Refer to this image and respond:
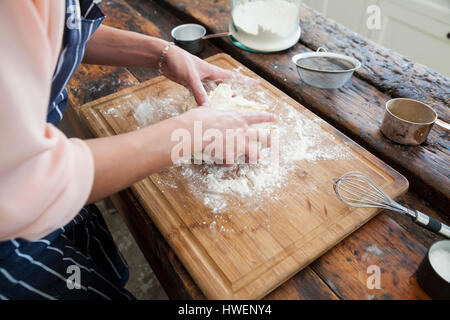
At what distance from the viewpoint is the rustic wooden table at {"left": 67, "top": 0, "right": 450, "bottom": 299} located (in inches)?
31.2

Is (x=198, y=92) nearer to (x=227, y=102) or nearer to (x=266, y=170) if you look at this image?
(x=227, y=102)

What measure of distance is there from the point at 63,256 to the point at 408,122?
117 centimetres

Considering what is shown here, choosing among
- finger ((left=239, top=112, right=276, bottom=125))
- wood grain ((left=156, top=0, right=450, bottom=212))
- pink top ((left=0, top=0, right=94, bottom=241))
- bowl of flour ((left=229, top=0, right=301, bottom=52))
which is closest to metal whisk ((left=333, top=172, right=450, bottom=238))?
wood grain ((left=156, top=0, right=450, bottom=212))

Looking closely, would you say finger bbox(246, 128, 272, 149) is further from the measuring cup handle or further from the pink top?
the measuring cup handle

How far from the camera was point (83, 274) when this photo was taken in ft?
3.08

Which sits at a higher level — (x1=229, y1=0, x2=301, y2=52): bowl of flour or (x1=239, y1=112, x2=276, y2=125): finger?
(x1=229, y1=0, x2=301, y2=52): bowl of flour

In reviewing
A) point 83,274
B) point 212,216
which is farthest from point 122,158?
point 83,274

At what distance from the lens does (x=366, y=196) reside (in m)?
0.92

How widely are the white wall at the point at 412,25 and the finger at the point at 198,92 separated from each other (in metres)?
2.41

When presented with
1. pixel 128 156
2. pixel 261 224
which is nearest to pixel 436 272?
pixel 261 224

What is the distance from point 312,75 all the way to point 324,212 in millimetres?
665

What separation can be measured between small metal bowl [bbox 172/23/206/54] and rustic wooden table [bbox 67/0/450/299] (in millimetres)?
76

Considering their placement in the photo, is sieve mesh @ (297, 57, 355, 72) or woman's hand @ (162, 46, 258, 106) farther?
sieve mesh @ (297, 57, 355, 72)
